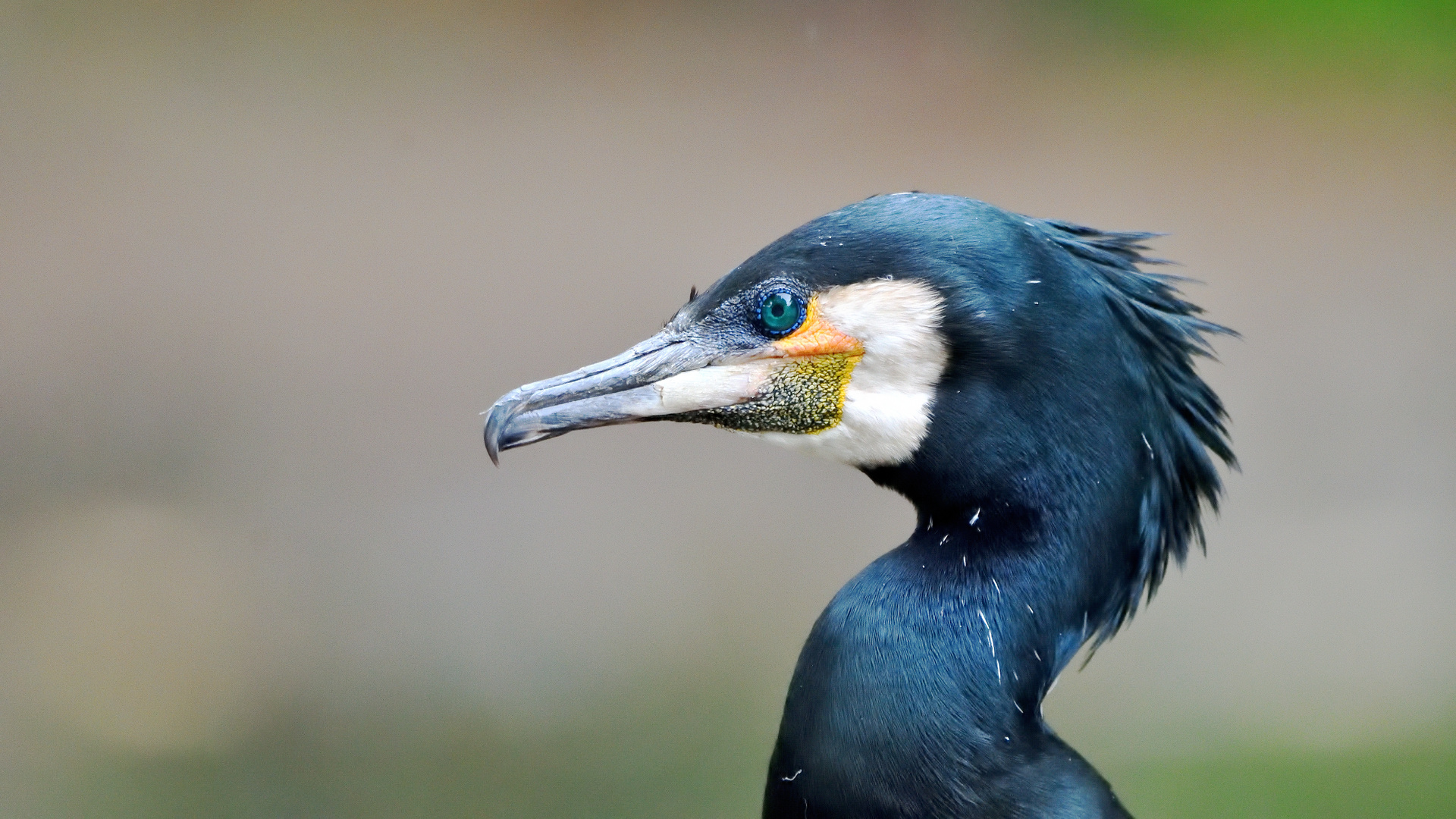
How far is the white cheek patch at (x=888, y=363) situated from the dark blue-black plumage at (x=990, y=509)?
0.02m

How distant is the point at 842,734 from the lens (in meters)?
1.47

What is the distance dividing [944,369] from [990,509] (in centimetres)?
17

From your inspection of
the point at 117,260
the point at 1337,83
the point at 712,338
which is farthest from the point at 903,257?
the point at 1337,83

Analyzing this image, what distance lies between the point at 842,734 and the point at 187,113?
4094 mm

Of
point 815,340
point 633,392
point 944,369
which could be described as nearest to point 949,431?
point 944,369

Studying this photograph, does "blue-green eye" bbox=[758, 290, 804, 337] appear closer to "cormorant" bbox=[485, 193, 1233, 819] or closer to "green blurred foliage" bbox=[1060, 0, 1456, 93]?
"cormorant" bbox=[485, 193, 1233, 819]

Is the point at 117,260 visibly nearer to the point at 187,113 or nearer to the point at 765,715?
the point at 187,113

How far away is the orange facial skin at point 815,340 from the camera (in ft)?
4.94

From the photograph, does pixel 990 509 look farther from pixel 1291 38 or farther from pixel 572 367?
pixel 1291 38

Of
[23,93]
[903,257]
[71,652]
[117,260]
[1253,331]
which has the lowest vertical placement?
[71,652]

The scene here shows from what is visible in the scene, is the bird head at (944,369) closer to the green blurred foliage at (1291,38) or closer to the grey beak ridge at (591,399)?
the grey beak ridge at (591,399)

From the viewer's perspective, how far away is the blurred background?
339 cm

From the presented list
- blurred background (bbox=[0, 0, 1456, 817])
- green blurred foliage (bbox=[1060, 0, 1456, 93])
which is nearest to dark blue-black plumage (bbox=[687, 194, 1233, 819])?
blurred background (bbox=[0, 0, 1456, 817])

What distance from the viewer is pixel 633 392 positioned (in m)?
1.55
